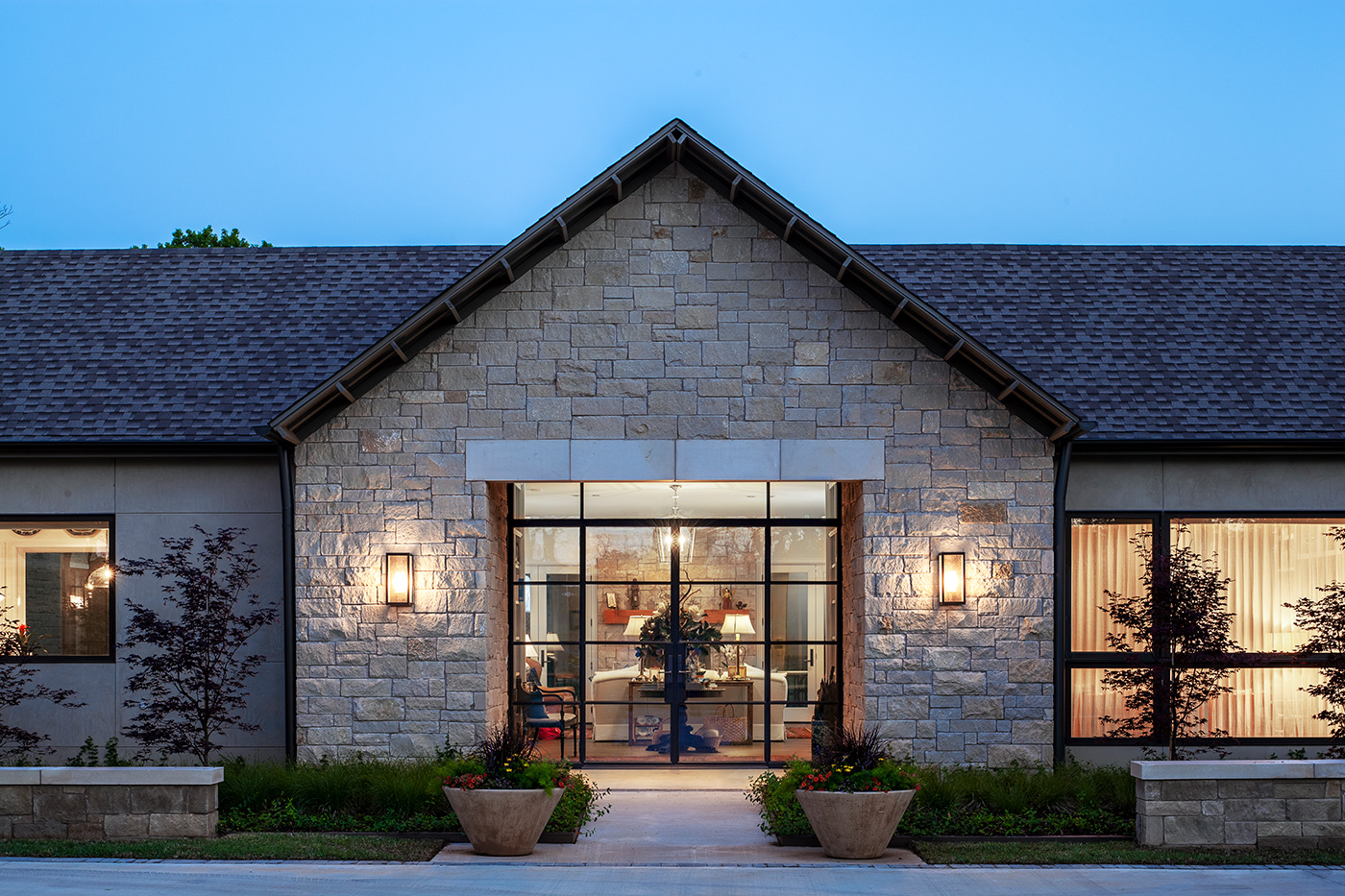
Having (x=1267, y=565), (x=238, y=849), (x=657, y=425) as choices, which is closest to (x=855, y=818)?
(x=657, y=425)

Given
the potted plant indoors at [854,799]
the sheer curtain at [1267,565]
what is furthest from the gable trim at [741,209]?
the potted plant indoors at [854,799]

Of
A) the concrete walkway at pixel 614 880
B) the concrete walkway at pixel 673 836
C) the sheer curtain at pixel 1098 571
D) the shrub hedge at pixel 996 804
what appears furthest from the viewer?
the sheer curtain at pixel 1098 571

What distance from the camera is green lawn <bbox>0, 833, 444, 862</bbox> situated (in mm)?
9081

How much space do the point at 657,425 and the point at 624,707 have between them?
140 inches

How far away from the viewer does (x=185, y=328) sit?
47.6 feet

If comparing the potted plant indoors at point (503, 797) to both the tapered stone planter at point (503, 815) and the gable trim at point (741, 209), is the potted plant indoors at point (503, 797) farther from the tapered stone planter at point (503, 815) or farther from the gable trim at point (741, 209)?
the gable trim at point (741, 209)

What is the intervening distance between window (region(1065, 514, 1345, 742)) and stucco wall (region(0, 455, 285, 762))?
862 cm

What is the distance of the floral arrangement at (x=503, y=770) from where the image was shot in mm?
9203

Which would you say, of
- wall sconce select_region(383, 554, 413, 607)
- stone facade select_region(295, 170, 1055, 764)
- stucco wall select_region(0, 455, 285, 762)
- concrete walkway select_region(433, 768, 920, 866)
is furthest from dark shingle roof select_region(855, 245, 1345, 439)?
stucco wall select_region(0, 455, 285, 762)

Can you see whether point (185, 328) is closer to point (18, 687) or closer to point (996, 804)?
point (18, 687)

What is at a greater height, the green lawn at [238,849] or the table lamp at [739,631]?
the table lamp at [739,631]

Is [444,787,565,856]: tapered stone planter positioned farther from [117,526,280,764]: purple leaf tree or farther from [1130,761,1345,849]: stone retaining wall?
[1130,761,1345,849]: stone retaining wall

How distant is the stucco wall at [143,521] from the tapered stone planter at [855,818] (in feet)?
20.6

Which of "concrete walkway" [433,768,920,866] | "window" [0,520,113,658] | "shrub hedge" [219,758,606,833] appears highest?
"window" [0,520,113,658]
